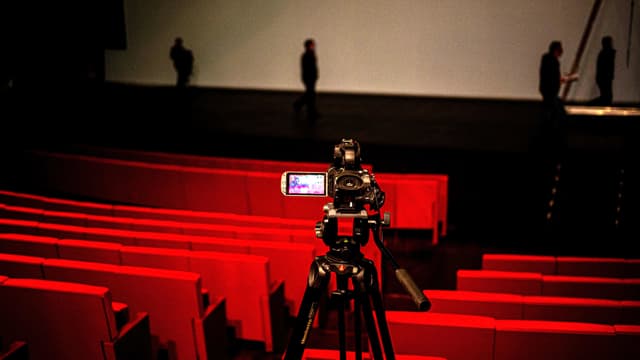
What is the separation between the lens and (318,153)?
8.23 metres

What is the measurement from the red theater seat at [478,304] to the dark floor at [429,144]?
40.5 inches

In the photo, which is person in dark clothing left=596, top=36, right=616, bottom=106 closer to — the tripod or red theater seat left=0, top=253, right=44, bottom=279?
the tripod

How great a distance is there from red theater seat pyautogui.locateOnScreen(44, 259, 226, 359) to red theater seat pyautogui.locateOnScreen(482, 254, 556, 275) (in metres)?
1.74

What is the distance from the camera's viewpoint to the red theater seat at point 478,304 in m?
3.18

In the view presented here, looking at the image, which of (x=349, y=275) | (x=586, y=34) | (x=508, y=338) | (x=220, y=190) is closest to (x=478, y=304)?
(x=508, y=338)

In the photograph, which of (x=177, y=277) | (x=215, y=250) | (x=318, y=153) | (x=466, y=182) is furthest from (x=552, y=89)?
(x=177, y=277)

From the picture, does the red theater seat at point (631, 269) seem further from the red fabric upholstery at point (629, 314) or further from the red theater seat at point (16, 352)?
the red theater seat at point (16, 352)

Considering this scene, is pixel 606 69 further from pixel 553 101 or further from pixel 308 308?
pixel 308 308

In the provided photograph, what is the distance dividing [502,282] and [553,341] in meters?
0.77

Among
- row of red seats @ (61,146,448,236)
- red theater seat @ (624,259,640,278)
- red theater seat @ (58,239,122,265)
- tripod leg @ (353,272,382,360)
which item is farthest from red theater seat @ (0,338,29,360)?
red theater seat @ (624,259,640,278)

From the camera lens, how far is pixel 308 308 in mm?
2615

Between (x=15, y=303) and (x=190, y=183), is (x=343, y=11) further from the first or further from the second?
(x=15, y=303)

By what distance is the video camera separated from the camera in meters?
2.52

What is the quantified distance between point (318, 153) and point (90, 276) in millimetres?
4924
